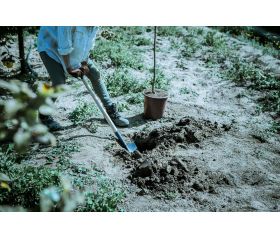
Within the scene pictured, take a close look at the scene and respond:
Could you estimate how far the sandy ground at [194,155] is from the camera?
2.87 metres

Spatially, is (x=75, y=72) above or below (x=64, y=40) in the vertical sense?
below

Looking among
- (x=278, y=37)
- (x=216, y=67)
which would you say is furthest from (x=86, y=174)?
(x=278, y=37)

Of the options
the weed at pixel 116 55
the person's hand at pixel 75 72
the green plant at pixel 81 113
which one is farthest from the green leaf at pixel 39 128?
the weed at pixel 116 55

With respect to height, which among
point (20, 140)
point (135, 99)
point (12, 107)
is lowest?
point (135, 99)

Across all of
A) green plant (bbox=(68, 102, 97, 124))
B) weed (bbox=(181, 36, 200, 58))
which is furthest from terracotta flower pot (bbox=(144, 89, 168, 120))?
weed (bbox=(181, 36, 200, 58))

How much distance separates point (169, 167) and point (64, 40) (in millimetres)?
1598

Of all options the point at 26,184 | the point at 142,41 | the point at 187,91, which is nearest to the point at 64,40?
the point at 26,184

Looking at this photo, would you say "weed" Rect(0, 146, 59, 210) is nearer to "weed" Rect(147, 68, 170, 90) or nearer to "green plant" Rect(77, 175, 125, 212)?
"green plant" Rect(77, 175, 125, 212)

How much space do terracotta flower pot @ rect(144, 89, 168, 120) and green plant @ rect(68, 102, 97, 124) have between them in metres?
0.70

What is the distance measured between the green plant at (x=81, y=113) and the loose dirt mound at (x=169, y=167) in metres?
0.74

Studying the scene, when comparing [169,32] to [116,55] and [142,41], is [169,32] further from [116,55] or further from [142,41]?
[116,55]

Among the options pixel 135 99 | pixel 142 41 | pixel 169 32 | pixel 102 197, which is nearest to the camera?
pixel 102 197

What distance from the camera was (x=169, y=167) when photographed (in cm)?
312

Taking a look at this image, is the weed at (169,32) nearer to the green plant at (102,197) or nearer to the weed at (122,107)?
the weed at (122,107)
